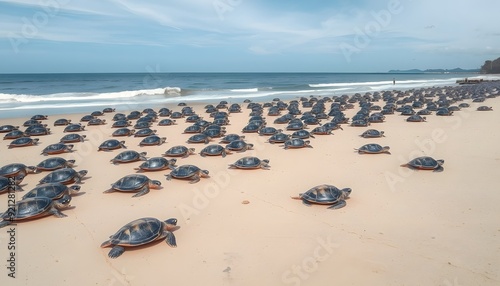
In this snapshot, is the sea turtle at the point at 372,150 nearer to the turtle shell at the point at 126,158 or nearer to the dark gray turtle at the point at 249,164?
the dark gray turtle at the point at 249,164

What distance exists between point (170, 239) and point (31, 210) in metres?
3.48

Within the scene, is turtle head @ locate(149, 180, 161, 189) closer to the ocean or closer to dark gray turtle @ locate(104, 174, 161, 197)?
dark gray turtle @ locate(104, 174, 161, 197)

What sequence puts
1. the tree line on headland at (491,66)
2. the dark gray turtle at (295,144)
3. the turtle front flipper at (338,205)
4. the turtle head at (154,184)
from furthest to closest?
the tree line on headland at (491,66) → the dark gray turtle at (295,144) → the turtle head at (154,184) → the turtle front flipper at (338,205)

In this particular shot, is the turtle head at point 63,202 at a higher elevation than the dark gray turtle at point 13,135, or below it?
below

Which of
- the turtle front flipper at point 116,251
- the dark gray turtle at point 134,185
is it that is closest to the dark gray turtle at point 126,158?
the dark gray turtle at point 134,185

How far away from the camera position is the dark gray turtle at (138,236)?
6.00m

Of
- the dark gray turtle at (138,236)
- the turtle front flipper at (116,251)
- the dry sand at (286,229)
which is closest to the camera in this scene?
the dry sand at (286,229)

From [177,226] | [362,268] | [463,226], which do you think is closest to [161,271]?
[177,226]

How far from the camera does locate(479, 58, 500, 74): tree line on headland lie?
117 meters

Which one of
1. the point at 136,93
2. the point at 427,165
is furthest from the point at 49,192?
the point at 136,93

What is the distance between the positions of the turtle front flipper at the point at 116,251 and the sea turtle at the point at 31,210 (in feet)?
7.83

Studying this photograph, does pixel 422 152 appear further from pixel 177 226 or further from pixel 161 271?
pixel 161 271

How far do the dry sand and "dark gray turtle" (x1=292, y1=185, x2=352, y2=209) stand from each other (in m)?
0.16

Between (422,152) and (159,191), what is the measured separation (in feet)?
33.0
